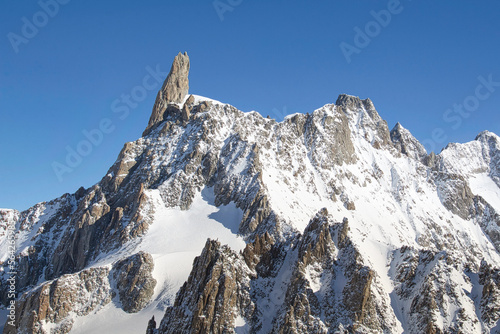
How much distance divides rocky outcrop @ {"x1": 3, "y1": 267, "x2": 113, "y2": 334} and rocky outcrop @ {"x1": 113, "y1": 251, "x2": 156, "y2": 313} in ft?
12.5

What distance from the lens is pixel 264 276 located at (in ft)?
292

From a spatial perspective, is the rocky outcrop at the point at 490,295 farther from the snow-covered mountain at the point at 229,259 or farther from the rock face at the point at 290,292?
the rock face at the point at 290,292

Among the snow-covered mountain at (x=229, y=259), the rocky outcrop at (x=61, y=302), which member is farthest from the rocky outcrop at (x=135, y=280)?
the rocky outcrop at (x=61, y=302)

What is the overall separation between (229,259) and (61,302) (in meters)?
61.9

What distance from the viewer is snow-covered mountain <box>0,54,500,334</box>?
75.1m

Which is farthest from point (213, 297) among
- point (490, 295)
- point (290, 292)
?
point (490, 295)

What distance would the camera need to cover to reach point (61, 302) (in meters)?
119

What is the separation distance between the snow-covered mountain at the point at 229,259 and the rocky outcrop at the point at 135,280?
34cm

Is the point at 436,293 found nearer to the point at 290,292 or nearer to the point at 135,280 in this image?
the point at 290,292

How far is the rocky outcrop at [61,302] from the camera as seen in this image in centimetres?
11450

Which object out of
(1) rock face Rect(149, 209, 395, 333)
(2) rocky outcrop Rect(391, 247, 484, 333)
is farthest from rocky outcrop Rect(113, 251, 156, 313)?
(2) rocky outcrop Rect(391, 247, 484, 333)

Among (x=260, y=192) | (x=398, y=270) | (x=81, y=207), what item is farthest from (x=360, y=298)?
(x=81, y=207)

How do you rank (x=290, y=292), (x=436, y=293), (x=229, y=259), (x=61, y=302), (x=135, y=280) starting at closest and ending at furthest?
1. (x=436, y=293)
2. (x=290, y=292)
3. (x=229, y=259)
4. (x=61, y=302)
5. (x=135, y=280)

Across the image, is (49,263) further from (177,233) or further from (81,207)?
(177,233)
